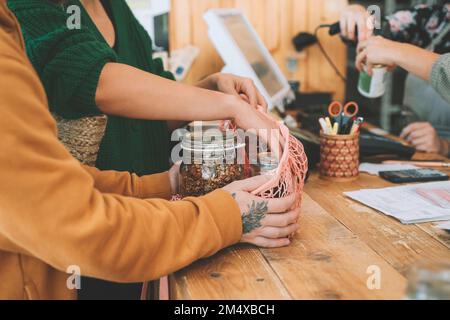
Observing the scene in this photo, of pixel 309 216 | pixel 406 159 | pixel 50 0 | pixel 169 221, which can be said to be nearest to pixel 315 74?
pixel 406 159

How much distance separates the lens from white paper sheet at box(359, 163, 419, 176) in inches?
58.6

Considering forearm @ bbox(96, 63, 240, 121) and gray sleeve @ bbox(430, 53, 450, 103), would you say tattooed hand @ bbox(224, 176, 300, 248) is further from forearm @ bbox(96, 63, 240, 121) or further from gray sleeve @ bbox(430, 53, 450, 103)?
gray sleeve @ bbox(430, 53, 450, 103)

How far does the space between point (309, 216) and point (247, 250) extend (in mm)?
234

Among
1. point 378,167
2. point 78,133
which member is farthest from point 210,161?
point 378,167

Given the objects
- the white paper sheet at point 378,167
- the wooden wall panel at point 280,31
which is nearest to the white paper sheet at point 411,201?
the white paper sheet at point 378,167

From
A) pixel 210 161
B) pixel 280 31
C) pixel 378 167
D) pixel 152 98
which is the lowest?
pixel 378 167

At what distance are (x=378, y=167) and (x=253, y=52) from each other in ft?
2.99

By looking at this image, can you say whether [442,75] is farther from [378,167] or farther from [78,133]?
[78,133]

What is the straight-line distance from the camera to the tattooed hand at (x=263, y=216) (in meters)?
0.89

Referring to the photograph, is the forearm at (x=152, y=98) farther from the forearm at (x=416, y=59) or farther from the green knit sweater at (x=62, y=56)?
the forearm at (x=416, y=59)

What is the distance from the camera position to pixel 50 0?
1.02 meters

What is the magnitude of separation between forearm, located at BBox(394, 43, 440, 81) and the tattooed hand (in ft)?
2.56

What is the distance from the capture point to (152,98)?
1.01 metres

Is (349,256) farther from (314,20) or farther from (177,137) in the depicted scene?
(314,20)
